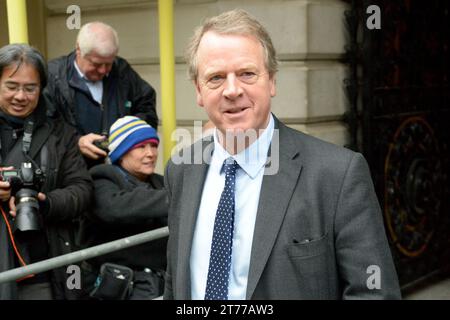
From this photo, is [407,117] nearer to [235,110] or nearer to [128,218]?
[128,218]

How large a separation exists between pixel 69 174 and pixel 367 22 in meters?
3.10

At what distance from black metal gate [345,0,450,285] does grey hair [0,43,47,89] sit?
305cm

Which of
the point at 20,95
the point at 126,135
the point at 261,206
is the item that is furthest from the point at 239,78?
the point at 126,135

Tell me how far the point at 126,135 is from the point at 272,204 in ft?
7.19

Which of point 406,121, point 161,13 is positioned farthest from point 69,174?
point 406,121

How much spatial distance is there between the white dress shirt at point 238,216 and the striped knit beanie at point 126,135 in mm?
1930

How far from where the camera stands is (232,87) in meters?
2.04

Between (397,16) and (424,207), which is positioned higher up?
(397,16)

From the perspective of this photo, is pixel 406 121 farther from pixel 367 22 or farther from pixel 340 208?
pixel 340 208

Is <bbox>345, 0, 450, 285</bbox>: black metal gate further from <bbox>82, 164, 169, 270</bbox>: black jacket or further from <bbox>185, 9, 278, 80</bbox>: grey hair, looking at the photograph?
<bbox>185, 9, 278, 80</bbox>: grey hair

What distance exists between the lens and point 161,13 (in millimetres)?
4348

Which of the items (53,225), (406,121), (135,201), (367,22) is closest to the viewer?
(53,225)

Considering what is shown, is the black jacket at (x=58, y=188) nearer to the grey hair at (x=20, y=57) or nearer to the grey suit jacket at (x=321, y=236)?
the grey hair at (x=20, y=57)
